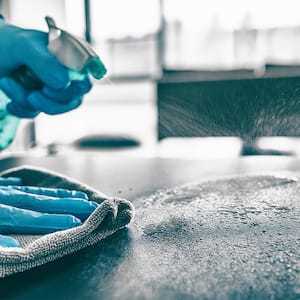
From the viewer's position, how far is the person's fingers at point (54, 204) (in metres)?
0.56

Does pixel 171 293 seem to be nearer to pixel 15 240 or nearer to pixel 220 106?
pixel 15 240

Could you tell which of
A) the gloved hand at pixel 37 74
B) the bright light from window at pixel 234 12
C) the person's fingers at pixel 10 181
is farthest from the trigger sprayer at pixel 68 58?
the bright light from window at pixel 234 12

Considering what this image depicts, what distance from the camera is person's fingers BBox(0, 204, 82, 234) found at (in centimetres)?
51

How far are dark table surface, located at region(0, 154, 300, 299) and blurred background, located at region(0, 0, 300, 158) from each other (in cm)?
19

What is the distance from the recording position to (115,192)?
0.78 m

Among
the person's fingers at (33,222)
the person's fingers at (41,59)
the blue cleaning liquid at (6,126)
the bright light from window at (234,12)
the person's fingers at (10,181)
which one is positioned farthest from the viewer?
the bright light from window at (234,12)

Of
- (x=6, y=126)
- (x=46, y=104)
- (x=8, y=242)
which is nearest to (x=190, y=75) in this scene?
(x=6, y=126)

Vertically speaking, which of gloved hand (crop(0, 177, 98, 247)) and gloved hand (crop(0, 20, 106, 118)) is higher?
gloved hand (crop(0, 20, 106, 118))

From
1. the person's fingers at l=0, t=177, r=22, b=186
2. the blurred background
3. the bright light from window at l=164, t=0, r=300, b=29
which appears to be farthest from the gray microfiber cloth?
the bright light from window at l=164, t=0, r=300, b=29

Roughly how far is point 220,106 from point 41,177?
0.38 m

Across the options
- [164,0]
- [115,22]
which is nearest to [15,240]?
[164,0]

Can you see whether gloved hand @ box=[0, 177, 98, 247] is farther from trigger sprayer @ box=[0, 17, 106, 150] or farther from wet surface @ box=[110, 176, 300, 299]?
trigger sprayer @ box=[0, 17, 106, 150]

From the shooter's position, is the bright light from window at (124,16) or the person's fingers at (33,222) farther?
the bright light from window at (124,16)

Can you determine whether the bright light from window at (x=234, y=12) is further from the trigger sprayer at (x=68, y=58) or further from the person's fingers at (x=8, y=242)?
the person's fingers at (x=8, y=242)
